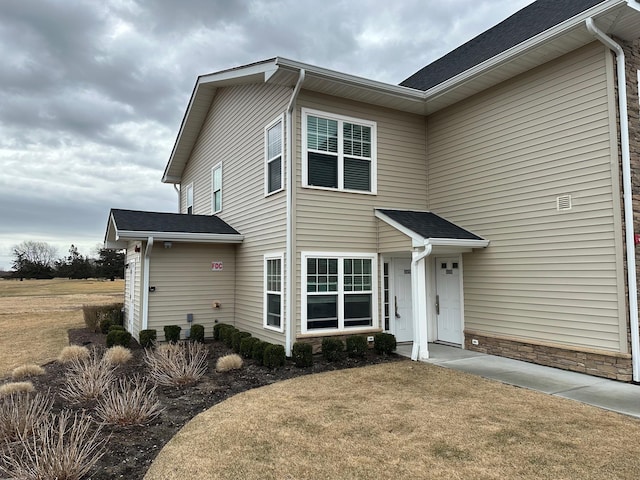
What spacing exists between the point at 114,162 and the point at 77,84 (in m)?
11.5

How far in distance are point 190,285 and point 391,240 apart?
5.49 m

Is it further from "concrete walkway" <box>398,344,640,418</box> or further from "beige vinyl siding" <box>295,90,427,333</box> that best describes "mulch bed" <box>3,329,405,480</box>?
"beige vinyl siding" <box>295,90,427,333</box>

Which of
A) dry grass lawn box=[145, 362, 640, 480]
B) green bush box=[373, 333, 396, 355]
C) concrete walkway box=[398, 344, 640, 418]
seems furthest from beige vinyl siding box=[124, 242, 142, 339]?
concrete walkway box=[398, 344, 640, 418]

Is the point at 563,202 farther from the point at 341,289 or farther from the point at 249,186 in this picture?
the point at 249,186

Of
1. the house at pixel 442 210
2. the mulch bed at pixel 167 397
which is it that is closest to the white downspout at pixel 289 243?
the house at pixel 442 210

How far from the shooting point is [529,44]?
6824 millimetres

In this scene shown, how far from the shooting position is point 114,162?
25.2 metres

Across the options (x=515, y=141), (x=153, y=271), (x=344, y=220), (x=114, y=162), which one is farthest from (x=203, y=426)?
(x=114, y=162)

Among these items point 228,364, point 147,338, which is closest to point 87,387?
point 228,364

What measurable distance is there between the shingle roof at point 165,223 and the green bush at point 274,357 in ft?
13.9

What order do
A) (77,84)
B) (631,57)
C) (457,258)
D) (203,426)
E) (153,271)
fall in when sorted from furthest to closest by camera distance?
(77,84) < (153,271) < (457,258) < (631,57) < (203,426)

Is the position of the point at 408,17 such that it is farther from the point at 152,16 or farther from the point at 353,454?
the point at 353,454

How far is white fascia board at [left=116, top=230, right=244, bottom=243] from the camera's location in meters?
9.52

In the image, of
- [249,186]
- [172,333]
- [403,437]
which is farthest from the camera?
[249,186]
